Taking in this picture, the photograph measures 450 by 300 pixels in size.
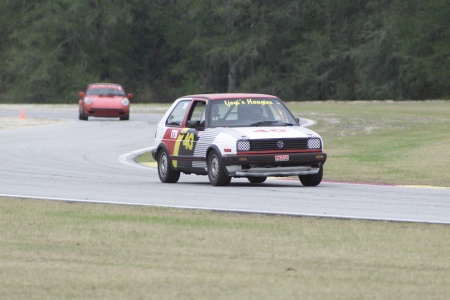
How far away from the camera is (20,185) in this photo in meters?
12.7

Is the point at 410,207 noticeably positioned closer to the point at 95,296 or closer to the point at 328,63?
the point at 95,296

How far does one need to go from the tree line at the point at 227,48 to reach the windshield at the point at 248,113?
45044 millimetres

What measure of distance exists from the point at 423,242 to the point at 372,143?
52.6 feet

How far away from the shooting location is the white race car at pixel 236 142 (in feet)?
39.1

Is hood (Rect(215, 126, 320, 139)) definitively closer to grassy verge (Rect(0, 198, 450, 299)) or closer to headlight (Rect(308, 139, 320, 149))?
headlight (Rect(308, 139, 320, 149))

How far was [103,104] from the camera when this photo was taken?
33.9 meters

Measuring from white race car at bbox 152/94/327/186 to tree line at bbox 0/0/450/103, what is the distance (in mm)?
45062

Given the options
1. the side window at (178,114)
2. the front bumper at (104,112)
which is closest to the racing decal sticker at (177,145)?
the side window at (178,114)

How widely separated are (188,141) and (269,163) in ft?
5.88

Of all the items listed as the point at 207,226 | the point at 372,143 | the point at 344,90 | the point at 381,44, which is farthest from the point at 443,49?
the point at 207,226

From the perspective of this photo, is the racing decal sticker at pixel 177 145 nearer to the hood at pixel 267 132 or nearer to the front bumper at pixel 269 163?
the hood at pixel 267 132

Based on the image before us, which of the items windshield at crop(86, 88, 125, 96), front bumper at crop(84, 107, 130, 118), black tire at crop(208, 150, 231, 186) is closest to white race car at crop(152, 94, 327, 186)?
black tire at crop(208, 150, 231, 186)

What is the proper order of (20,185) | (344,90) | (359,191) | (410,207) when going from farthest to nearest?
(344,90), (20,185), (359,191), (410,207)

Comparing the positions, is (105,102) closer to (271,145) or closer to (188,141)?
(188,141)
